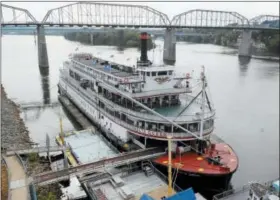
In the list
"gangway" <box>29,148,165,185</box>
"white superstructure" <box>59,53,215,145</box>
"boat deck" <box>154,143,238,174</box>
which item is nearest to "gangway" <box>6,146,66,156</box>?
"gangway" <box>29,148,165,185</box>

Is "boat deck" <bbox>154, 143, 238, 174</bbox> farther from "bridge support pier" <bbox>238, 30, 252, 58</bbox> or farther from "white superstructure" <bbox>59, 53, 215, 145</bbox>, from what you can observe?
"bridge support pier" <bbox>238, 30, 252, 58</bbox>

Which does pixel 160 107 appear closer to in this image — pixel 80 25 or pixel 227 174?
pixel 227 174

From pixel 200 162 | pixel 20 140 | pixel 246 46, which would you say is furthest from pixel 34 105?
pixel 246 46

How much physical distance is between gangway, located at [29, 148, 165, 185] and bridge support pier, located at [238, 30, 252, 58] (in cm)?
9880

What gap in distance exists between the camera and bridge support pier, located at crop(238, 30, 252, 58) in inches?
4423

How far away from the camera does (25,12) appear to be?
327ft

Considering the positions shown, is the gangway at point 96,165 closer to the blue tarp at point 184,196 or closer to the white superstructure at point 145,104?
the white superstructure at point 145,104

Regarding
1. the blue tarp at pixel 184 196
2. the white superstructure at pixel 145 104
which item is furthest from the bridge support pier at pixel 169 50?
the blue tarp at pixel 184 196

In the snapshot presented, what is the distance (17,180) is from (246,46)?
110558mm

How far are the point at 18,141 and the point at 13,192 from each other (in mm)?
14160

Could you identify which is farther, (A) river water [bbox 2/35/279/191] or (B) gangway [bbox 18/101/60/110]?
(B) gangway [bbox 18/101/60/110]

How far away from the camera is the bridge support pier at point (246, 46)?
11234cm

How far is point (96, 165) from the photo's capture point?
71.8 feet

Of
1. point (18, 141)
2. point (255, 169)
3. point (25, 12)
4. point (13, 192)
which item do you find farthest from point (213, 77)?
point (25, 12)
